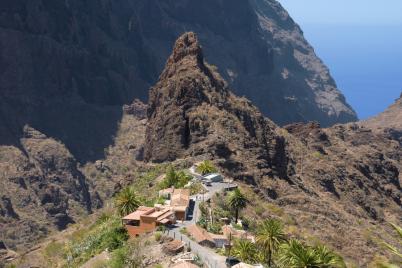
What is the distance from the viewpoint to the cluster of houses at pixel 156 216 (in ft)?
223

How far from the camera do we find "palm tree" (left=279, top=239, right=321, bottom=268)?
5194 cm

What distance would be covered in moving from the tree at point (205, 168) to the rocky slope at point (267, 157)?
12.5ft

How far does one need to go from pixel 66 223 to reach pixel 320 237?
11042 cm

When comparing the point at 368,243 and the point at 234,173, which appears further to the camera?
the point at 234,173

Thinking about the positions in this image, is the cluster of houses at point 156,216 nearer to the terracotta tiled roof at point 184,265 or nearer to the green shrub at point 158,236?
the green shrub at point 158,236

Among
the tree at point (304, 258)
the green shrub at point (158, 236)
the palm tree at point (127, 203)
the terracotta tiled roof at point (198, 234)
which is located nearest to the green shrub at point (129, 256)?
the green shrub at point (158, 236)

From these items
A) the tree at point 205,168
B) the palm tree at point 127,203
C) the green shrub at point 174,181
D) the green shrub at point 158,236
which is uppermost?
the tree at point 205,168

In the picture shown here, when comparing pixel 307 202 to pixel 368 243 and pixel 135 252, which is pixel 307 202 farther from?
pixel 135 252

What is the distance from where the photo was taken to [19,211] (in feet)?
632

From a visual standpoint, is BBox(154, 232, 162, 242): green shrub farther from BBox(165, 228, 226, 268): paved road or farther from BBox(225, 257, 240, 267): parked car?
BBox(225, 257, 240, 267): parked car

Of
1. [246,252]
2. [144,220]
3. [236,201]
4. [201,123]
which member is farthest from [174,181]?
[246,252]

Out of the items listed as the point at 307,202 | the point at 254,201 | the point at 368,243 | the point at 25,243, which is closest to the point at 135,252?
the point at 254,201

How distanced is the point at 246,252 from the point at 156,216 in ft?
38.5

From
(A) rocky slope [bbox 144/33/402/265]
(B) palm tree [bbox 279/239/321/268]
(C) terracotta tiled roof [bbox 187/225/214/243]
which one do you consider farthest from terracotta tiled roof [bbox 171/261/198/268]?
(A) rocky slope [bbox 144/33/402/265]
